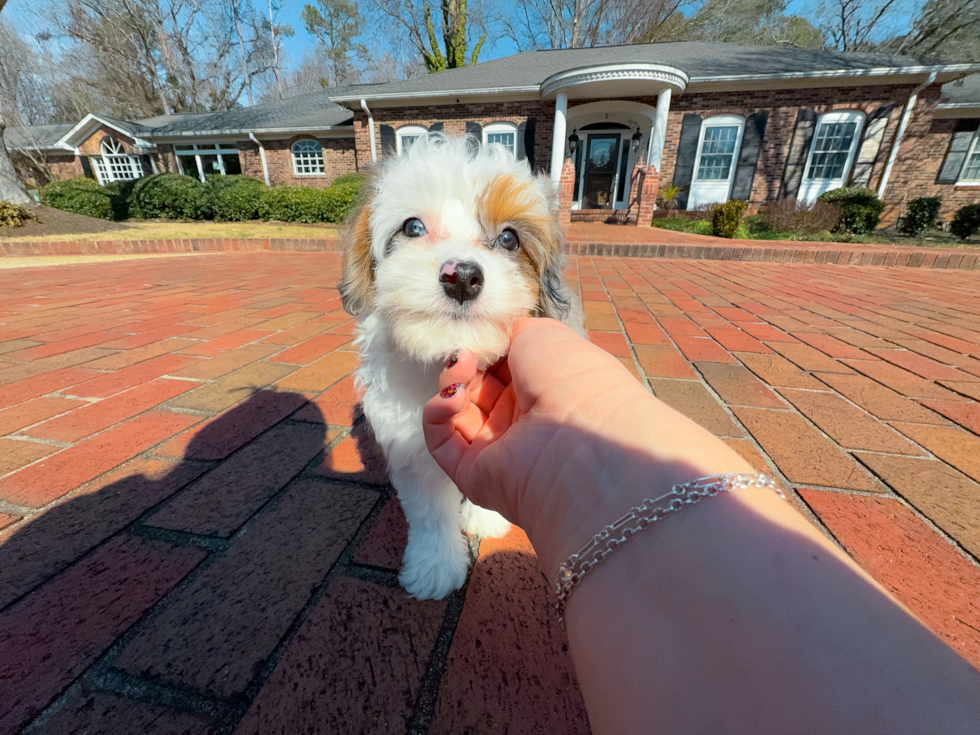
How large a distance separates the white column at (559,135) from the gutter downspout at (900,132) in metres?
13.0

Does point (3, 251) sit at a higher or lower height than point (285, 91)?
lower

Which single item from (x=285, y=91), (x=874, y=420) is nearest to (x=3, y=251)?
(x=874, y=420)

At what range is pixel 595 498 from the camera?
0.97 meters

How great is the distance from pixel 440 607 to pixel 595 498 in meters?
0.74

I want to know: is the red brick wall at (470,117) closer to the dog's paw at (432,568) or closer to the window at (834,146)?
the window at (834,146)

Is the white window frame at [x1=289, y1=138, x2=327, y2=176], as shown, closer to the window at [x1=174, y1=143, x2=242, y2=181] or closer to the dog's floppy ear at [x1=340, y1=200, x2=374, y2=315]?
the window at [x1=174, y1=143, x2=242, y2=181]

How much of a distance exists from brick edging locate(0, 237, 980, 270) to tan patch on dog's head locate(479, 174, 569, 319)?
7569 mm

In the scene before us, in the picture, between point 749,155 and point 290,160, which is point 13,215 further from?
point 749,155

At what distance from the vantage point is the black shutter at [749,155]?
1659 centimetres

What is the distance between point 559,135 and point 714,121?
21.4 ft

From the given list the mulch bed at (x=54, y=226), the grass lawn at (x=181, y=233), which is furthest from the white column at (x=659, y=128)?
the mulch bed at (x=54, y=226)

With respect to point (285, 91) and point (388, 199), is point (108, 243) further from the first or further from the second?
point (285, 91)

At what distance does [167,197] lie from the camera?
1727 centimetres

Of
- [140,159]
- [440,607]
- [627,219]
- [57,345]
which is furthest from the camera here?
[140,159]
